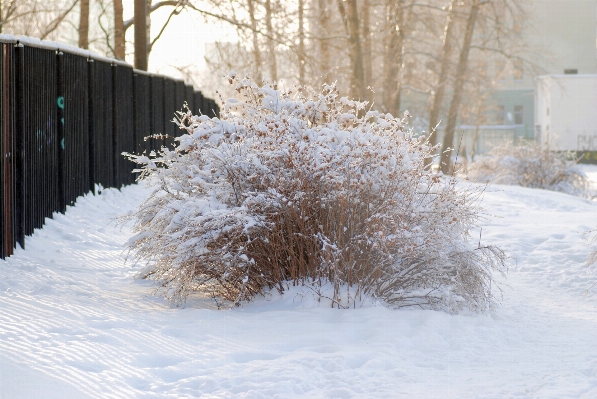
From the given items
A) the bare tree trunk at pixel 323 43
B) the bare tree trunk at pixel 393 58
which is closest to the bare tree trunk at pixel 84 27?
the bare tree trunk at pixel 323 43

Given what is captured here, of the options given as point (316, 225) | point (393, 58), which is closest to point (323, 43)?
point (393, 58)

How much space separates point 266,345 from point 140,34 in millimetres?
→ 12698

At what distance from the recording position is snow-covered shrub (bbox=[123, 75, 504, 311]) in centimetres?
693

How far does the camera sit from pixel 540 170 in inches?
934

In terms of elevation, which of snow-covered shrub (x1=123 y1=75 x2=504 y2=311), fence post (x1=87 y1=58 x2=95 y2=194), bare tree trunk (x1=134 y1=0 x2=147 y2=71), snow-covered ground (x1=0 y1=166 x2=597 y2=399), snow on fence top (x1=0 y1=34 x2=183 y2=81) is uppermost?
bare tree trunk (x1=134 y1=0 x2=147 y2=71)

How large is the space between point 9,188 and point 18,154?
0.49 m

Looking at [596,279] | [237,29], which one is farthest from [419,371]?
[237,29]

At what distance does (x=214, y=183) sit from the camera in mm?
7434

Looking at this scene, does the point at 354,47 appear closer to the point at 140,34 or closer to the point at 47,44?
the point at 140,34

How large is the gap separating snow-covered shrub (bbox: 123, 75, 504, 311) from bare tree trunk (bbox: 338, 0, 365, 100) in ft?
57.5

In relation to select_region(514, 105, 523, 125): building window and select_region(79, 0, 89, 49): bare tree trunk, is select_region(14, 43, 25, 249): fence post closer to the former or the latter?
select_region(79, 0, 89, 49): bare tree trunk

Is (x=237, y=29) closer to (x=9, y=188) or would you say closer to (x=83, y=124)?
(x=83, y=124)

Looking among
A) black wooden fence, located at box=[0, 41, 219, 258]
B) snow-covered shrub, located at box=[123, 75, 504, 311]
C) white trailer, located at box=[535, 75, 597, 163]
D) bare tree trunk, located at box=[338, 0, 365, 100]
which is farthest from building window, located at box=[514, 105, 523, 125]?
snow-covered shrub, located at box=[123, 75, 504, 311]

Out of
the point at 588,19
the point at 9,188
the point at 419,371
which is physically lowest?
the point at 419,371
